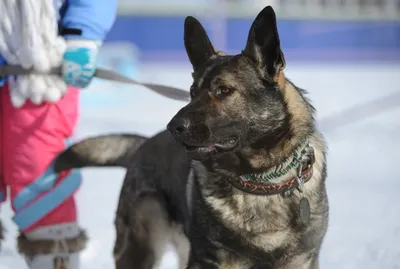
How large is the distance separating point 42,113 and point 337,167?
10.3 ft

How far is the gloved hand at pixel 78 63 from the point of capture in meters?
3.19

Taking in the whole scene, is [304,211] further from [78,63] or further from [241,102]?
[78,63]

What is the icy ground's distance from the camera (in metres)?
3.89

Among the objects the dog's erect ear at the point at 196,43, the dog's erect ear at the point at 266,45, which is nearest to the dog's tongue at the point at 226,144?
the dog's erect ear at the point at 266,45

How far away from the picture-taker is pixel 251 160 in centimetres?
262

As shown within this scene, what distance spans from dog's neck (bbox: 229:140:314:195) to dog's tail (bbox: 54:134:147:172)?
0.81 m

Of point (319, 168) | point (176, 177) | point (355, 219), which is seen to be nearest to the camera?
point (319, 168)

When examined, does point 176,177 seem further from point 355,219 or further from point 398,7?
point 398,7

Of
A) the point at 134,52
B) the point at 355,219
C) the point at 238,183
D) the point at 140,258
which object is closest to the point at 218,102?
the point at 238,183

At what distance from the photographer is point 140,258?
311 centimetres

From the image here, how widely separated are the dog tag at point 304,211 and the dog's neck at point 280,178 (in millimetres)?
66

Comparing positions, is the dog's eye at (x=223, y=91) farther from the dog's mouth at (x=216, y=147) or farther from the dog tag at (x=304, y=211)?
the dog tag at (x=304, y=211)

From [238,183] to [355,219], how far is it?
1.97m

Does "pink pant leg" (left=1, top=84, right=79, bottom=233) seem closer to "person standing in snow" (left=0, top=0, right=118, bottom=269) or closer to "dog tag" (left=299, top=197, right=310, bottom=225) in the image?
"person standing in snow" (left=0, top=0, right=118, bottom=269)
